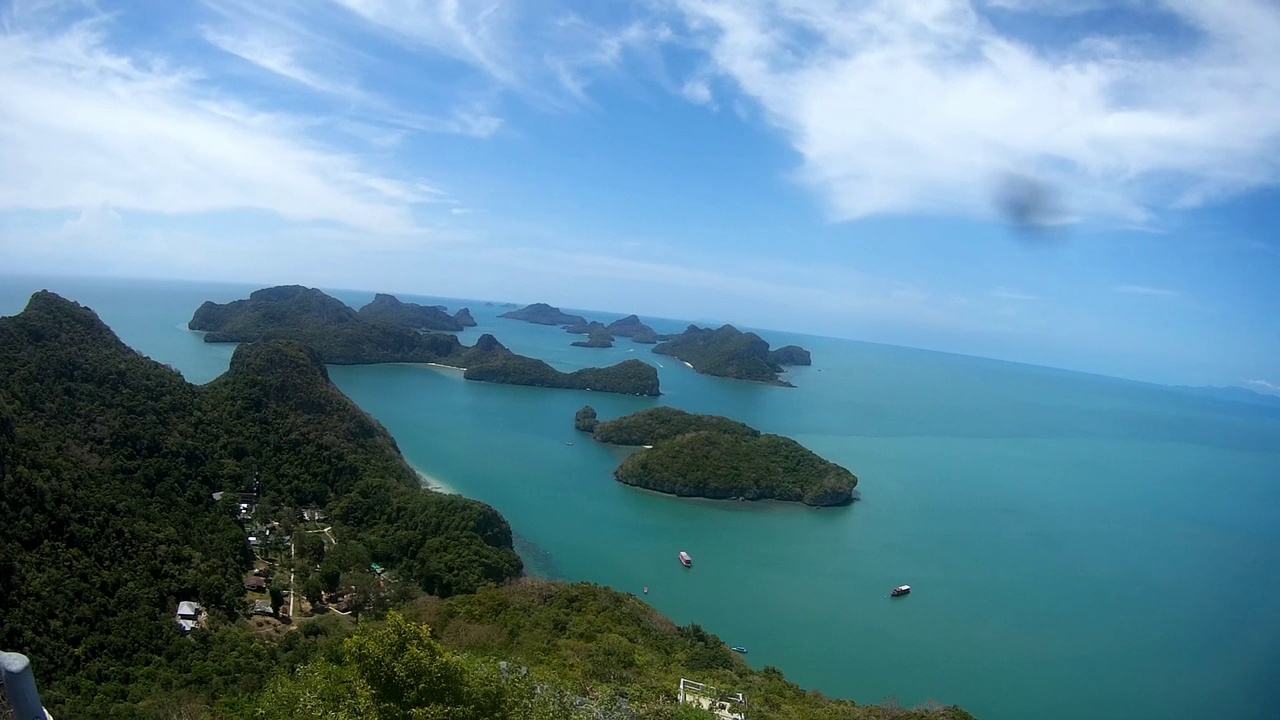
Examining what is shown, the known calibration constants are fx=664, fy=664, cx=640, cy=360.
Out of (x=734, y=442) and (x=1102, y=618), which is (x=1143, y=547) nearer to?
(x=1102, y=618)

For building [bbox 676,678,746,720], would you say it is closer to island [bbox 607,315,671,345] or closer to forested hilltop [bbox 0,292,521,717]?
forested hilltop [bbox 0,292,521,717]

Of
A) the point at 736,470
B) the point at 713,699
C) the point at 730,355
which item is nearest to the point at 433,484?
the point at 736,470

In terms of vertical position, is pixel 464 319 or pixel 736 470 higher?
pixel 464 319

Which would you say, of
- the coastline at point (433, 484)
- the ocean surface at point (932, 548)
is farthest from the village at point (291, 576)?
the coastline at point (433, 484)

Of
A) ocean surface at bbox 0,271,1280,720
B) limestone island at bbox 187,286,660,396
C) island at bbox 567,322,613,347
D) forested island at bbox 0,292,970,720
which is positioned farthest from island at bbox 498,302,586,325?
forested island at bbox 0,292,970,720

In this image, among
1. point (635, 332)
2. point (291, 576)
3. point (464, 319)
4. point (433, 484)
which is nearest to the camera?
point (291, 576)

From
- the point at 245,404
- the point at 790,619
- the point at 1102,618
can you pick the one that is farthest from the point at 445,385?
the point at 1102,618

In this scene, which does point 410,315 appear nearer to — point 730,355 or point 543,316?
point 543,316

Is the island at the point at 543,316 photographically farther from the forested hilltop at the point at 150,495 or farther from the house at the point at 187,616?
the house at the point at 187,616
